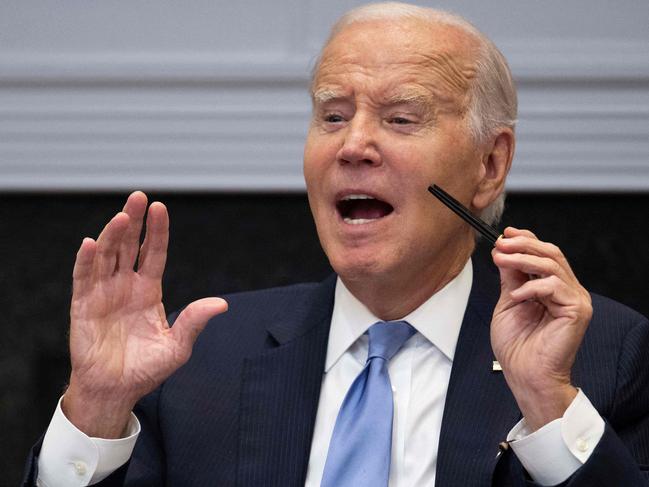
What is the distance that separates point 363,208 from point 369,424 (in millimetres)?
364

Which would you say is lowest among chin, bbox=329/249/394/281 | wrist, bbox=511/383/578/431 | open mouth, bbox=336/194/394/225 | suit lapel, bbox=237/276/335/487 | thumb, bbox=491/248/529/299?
suit lapel, bbox=237/276/335/487

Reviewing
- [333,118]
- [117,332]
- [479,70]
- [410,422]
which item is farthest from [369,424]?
[479,70]

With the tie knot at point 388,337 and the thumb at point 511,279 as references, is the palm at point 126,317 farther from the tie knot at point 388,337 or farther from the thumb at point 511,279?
the thumb at point 511,279

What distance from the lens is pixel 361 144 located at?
207 centimetres

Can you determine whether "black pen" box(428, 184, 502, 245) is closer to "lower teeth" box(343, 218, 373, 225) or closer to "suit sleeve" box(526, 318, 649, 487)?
"lower teeth" box(343, 218, 373, 225)

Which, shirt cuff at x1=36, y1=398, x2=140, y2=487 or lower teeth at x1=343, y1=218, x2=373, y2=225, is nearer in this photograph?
shirt cuff at x1=36, y1=398, x2=140, y2=487

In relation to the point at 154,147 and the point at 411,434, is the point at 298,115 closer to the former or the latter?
the point at 154,147

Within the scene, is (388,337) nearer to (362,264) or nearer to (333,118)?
(362,264)

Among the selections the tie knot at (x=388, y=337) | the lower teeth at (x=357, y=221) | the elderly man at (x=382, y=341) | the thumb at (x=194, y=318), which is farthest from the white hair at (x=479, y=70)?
the thumb at (x=194, y=318)

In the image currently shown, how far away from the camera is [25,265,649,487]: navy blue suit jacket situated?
1.98 metres

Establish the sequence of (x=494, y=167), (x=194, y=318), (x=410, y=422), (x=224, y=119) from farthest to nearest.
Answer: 1. (x=224, y=119)
2. (x=494, y=167)
3. (x=410, y=422)
4. (x=194, y=318)

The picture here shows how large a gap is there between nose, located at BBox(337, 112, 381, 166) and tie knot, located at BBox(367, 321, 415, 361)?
0.88 feet

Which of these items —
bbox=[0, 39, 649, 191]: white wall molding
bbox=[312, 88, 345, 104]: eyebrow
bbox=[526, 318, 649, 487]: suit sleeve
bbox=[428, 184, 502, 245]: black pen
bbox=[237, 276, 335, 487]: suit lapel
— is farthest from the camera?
bbox=[0, 39, 649, 191]: white wall molding

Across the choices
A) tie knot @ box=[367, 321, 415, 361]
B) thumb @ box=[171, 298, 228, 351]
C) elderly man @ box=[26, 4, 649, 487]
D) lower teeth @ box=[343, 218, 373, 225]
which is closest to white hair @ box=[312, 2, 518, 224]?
elderly man @ box=[26, 4, 649, 487]
